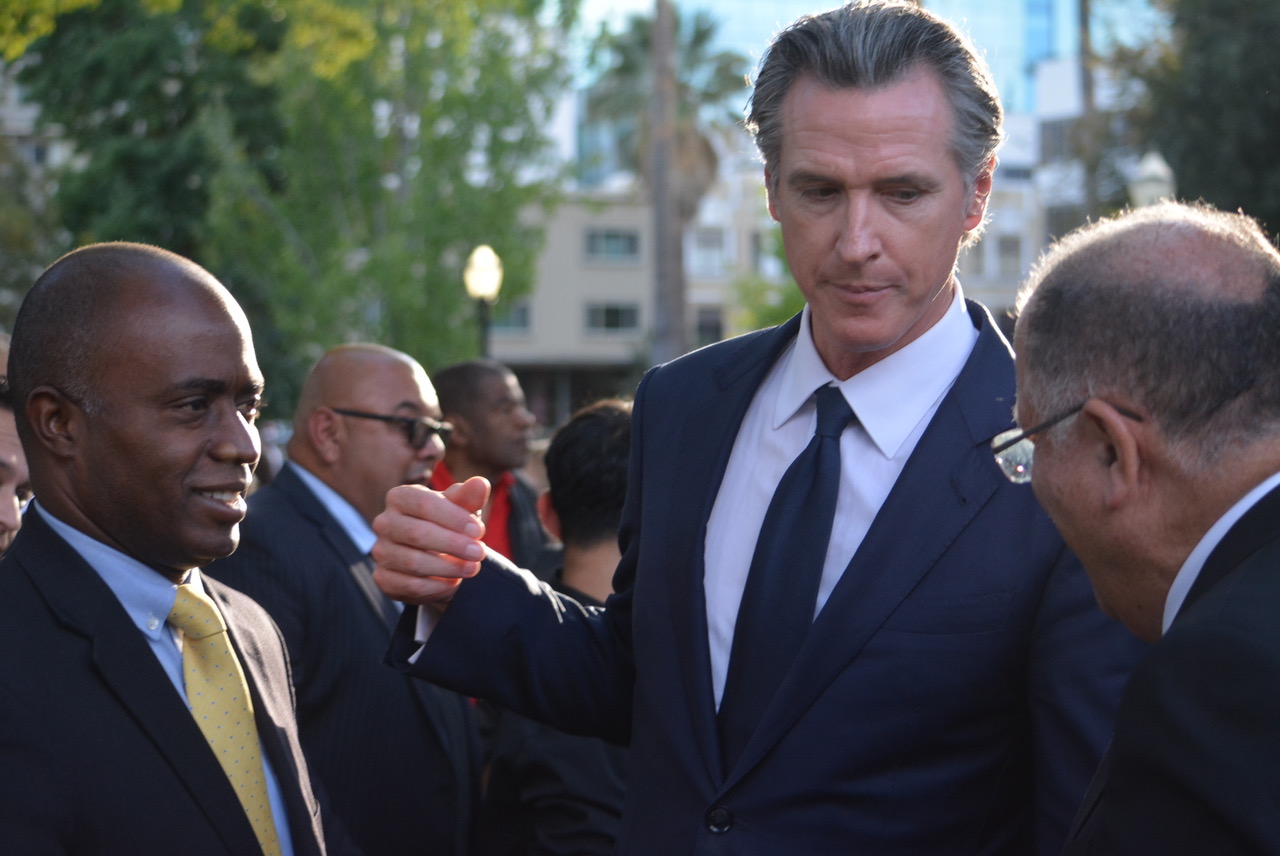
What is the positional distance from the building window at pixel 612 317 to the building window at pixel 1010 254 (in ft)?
59.4

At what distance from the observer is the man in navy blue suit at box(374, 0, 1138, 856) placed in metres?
2.28

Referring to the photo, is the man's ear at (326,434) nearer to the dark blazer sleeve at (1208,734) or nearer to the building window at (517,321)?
the dark blazer sleeve at (1208,734)

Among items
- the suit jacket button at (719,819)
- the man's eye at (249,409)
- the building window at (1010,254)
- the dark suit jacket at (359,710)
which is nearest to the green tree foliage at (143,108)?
the dark suit jacket at (359,710)

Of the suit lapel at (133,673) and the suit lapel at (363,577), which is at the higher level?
the suit lapel at (133,673)

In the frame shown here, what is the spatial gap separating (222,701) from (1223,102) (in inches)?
838

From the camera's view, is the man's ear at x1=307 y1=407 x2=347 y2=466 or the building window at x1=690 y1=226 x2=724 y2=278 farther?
the building window at x1=690 y1=226 x2=724 y2=278

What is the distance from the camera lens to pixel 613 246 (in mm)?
48281

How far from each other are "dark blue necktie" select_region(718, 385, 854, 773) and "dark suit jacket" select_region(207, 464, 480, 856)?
211cm

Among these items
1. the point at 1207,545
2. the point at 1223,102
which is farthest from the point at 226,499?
the point at 1223,102

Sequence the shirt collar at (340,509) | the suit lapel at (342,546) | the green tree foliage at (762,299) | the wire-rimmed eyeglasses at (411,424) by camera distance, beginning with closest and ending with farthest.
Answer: the suit lapel at (342,546) → the shirt collar at (340,509) → the wire-rimmed eyeglasses at (411,424) → the green tree foliage at (762,299)

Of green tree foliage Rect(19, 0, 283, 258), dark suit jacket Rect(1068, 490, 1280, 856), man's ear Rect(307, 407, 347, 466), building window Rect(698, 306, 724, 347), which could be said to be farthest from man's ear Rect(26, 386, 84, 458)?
building window Rect(698, 306, 724, 347)

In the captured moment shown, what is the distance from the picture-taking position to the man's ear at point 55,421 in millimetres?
2369

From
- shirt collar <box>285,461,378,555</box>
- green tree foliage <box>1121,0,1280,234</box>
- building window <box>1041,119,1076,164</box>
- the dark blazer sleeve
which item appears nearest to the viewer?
the dark blazer sleeve

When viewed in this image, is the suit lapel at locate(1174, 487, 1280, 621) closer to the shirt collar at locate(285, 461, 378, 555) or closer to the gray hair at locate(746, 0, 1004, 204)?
the gray hair at locate(746, 0, 1004, 204)
